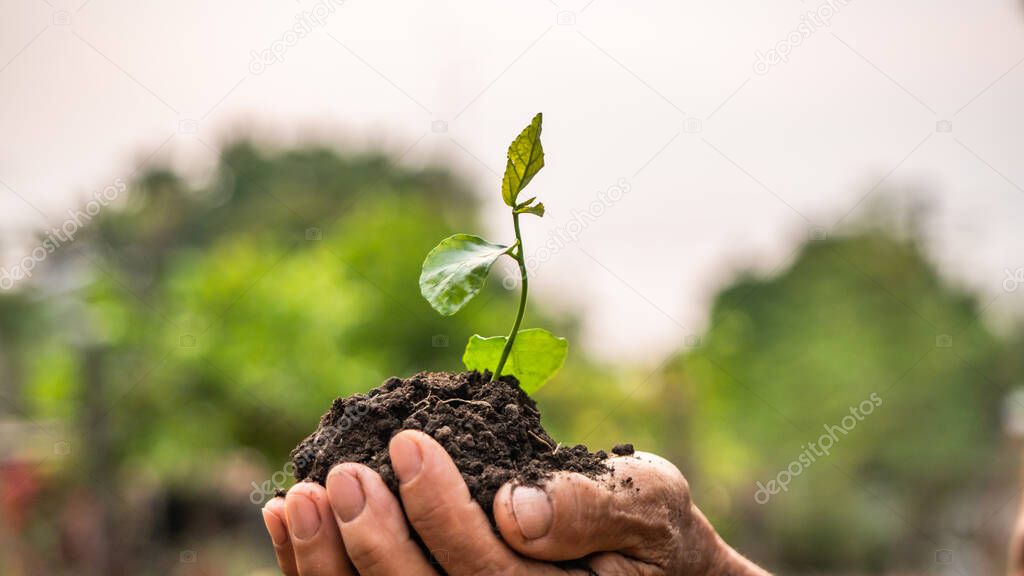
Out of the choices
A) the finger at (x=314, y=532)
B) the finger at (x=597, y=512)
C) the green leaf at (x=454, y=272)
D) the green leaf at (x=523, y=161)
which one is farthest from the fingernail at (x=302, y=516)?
the green leaf at (x=523, y=161)

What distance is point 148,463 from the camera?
33.6ft

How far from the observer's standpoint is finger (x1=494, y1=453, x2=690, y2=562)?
4.71 ft

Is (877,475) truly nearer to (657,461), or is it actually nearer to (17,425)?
(17,425)

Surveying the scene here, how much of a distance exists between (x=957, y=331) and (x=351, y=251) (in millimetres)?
15793

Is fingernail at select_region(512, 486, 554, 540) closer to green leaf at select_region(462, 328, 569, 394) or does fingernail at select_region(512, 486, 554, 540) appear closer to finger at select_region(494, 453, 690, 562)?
finger at select_region(494, 453, 690, 562)

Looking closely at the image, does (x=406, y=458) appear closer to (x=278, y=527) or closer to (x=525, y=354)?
(x=278, y=527)

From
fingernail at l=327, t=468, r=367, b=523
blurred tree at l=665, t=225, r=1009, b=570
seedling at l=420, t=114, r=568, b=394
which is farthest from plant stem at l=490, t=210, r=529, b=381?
blurred tree at l=665, t=225, r=1009, b=570

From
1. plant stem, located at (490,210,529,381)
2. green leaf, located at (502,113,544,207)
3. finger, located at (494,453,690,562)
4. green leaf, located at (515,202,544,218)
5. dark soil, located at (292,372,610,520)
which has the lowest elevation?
finger, located at (494,453,690,562)

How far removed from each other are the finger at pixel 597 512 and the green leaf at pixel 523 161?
603 millimetres

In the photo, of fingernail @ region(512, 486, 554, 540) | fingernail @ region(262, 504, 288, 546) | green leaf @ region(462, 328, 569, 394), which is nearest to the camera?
fingernail @ region(512, 486, 554, 540)

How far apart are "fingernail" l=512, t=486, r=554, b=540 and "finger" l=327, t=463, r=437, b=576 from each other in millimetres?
204

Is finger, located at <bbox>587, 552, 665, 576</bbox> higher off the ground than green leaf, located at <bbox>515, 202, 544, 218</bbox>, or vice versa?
green leaf, located at <bbox>515, 202, 544, 218</bbox>

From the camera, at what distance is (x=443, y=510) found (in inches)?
56.1

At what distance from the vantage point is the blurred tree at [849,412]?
18062 mm
